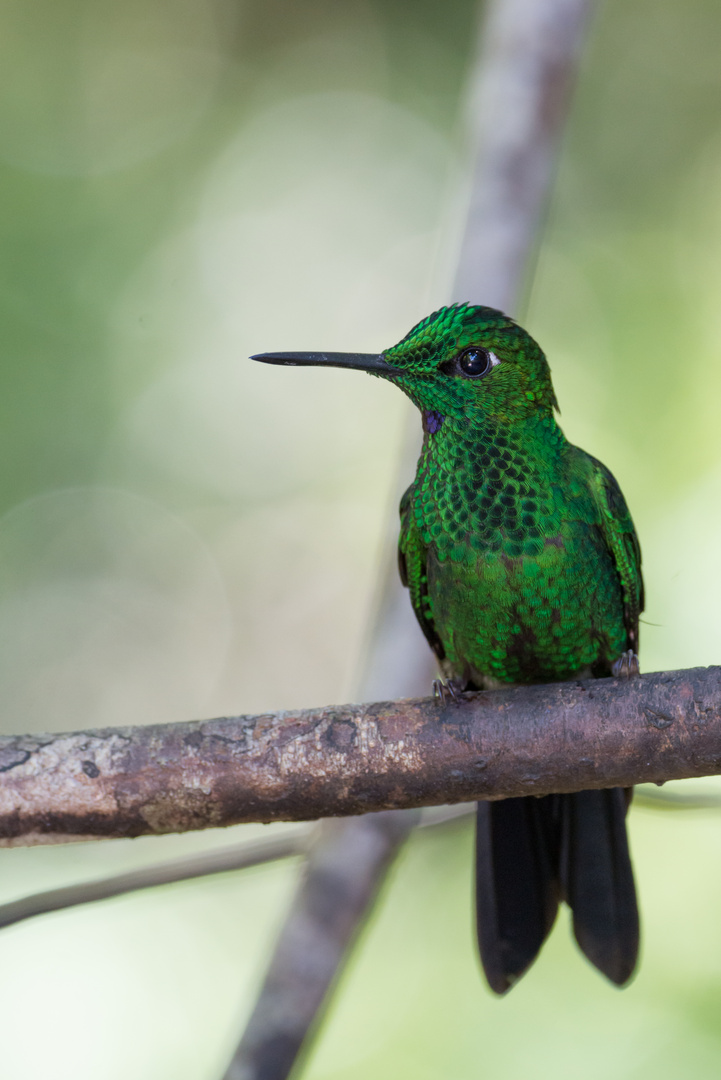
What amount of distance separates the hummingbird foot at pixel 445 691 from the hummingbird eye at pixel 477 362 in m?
1.00

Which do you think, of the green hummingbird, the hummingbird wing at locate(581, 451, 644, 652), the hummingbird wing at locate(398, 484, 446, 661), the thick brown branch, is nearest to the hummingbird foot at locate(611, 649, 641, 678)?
the green hummingbird

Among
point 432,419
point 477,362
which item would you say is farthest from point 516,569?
point 477,362

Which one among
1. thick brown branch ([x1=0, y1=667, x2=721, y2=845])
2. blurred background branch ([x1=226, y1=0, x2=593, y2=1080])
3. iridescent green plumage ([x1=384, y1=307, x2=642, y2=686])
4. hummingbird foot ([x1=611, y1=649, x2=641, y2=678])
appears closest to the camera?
thick brown branch ([x1=0, y1=667, x2=721, y2=845])

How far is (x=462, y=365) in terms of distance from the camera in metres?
3.22

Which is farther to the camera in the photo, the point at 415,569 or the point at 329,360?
the point at 415,569

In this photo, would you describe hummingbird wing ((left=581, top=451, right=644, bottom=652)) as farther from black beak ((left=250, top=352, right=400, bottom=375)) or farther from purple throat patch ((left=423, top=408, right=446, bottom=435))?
black beak ((left=250, top=352, right=400, bottom=375))

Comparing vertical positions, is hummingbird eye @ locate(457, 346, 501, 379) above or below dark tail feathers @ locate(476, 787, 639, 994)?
above

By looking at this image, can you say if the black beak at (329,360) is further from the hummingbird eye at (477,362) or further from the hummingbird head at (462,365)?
the hummingbird eye at (477,362)

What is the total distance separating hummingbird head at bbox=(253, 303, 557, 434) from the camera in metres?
3.18

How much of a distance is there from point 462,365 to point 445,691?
1057mm

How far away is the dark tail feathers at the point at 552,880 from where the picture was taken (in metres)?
3.37

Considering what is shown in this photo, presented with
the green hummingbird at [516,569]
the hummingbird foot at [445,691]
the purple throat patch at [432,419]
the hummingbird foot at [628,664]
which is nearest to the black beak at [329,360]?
the green hummingbird at [516,569]

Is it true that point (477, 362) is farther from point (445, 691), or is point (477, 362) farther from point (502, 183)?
point (502, 183)

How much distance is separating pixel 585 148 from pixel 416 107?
5.38ft
